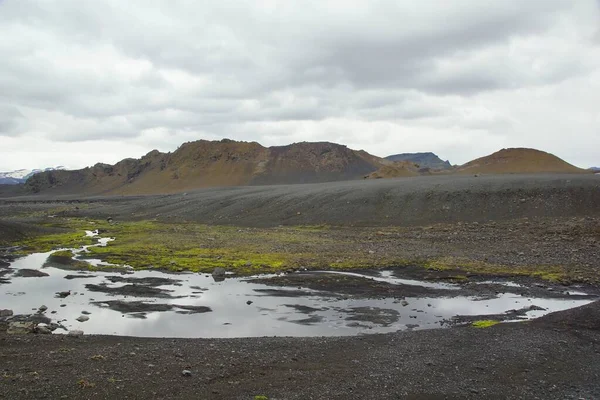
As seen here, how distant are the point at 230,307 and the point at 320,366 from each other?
34.6 ft

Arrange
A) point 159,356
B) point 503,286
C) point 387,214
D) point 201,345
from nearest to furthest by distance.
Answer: point 159,356 → point 201,345 → point 503,286 → point 387,214

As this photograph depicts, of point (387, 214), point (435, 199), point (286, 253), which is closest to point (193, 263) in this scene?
point (286, 253)

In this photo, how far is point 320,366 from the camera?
14586 mm

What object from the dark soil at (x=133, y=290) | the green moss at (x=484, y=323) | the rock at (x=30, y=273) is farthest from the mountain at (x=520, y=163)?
the rock at (x=30, y=273)

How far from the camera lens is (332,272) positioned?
33250mm

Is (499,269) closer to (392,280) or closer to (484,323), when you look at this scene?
(392,280)

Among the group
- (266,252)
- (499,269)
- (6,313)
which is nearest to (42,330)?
(6,313)

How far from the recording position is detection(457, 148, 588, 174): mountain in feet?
450

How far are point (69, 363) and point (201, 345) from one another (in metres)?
4.32

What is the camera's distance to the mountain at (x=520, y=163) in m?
137

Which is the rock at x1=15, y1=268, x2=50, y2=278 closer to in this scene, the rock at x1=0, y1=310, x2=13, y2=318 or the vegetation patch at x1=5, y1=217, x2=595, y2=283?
the vegetation patch at x1=5, y1=217, x2=595, y2=283

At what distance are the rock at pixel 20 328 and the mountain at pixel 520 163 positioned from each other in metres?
134

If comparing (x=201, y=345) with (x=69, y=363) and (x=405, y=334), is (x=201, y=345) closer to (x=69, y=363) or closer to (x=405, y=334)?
(x=69, y=363)

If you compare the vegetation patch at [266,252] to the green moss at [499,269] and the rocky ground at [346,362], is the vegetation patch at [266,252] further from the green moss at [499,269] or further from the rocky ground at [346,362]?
the rocky ground at [346,362]
